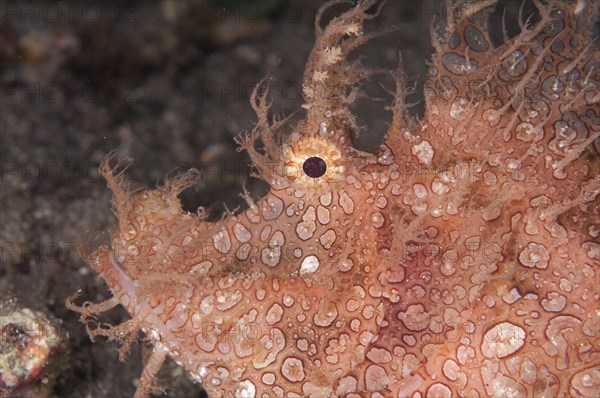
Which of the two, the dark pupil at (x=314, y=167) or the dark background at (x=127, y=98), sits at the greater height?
the dark background at (x=127, y=98)

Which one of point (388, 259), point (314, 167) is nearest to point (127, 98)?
point (314, 167)

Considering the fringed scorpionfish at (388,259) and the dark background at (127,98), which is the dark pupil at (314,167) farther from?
the dark background at (127,98)

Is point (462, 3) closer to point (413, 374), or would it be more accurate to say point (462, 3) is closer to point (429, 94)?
point (429, 94)

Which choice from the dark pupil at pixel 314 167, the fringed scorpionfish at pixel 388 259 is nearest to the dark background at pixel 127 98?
the fringed scorpionfish at pixel 388 259

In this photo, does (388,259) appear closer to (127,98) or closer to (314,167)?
(314,167)

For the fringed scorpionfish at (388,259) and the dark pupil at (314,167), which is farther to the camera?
the dark pupil at (314,167)

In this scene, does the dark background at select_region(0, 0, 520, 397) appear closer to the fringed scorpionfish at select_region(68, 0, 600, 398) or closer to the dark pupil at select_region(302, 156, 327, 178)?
the fringed scorpionfish at select_region(68, 0, 600, 398)

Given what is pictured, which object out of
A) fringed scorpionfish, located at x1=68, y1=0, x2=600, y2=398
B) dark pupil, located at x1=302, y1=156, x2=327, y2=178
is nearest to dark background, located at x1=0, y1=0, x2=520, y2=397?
fringed scorpionfish, located at x1=68, y1=0, x2=600, y2=398

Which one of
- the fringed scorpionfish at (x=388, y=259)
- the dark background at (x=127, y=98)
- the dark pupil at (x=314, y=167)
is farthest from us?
the dark background at (x=127, y=98)
